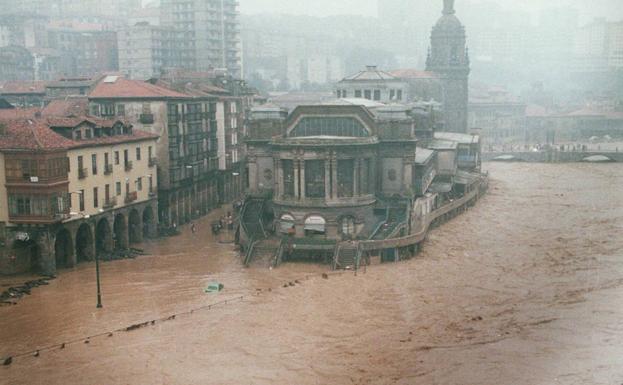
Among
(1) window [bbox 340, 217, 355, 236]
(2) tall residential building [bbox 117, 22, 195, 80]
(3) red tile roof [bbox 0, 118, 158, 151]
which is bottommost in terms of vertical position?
(1) window [bbox 340, 217, 355, 236]

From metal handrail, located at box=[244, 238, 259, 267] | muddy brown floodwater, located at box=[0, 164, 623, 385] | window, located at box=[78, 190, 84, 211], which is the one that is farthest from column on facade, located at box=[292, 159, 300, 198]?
window, located at box=[78, 190, 84, 211]

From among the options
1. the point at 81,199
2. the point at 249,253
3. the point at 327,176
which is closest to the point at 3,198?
the point at 81,199

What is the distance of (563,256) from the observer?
68.1 meters

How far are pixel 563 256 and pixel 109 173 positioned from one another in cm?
4092

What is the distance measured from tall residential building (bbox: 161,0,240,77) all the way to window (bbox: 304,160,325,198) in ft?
321

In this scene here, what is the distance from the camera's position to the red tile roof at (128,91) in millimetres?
83812

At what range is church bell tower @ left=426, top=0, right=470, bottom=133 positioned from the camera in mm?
157750

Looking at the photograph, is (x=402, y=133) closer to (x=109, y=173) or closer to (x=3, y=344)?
(x=109, y=173)

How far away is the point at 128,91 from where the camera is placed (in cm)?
8500

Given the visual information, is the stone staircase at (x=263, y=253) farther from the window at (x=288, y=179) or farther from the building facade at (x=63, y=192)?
the building facade at (x=63, y=192)

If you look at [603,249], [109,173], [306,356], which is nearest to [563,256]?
[603,249]

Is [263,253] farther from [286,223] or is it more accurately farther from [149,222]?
[149,222]

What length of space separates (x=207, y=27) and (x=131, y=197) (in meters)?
98.4

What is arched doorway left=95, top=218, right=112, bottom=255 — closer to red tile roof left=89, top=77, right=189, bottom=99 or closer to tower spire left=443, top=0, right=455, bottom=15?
red tile roof left=89, top=77, right=189, bottom=99
